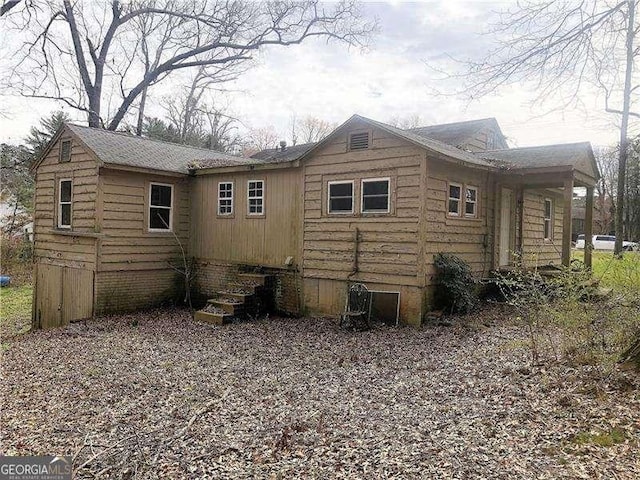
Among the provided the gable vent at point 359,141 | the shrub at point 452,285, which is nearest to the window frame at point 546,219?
the shrub at point 452,285

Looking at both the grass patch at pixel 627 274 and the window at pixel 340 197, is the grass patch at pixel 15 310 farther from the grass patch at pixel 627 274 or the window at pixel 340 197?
the grass patch at pixel 627 274

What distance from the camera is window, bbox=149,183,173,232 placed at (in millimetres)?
13102

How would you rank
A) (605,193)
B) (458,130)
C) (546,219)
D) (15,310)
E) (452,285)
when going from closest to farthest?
(452,285) < (546,219) < (15,310) < (458,130) < (605,193)

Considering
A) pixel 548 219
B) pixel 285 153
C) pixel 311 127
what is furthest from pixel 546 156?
pixel 311 127

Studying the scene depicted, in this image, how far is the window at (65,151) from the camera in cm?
1294

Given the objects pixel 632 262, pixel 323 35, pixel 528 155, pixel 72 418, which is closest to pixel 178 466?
pixel 72 418

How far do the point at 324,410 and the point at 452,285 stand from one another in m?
5.48

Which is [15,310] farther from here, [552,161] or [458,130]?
[552,161]

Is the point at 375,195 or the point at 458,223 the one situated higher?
the point at 375,195

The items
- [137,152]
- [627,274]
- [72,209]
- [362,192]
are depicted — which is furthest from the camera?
[137,152]

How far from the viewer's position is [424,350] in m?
8.01

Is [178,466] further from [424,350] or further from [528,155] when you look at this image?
[528,155]

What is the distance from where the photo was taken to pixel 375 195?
1028 cm

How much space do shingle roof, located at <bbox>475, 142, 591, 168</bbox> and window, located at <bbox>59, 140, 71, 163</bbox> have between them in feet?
37.9
